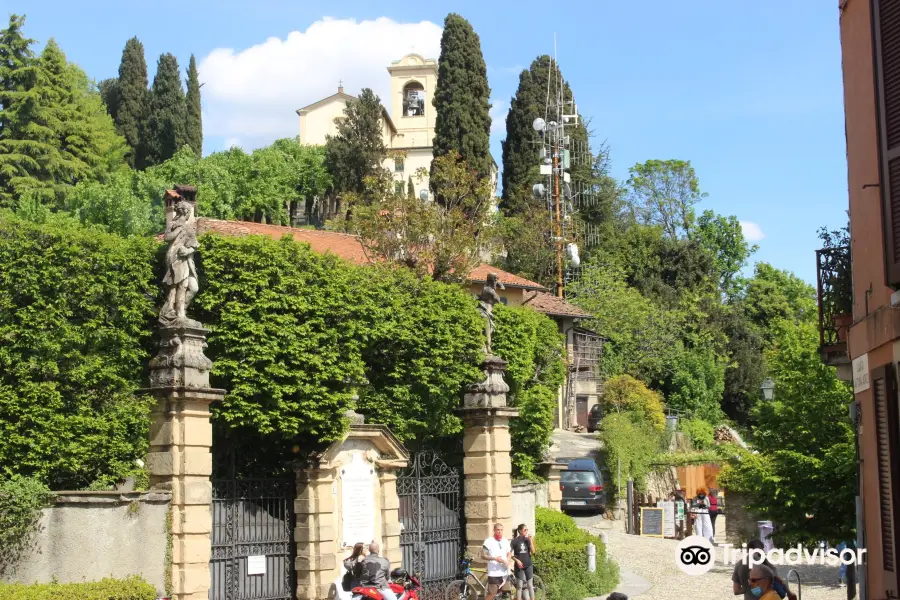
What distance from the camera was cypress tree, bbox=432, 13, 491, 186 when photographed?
185 ft

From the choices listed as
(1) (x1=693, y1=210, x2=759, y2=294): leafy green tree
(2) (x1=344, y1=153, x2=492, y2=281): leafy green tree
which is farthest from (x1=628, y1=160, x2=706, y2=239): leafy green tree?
(2) (x1=344, y1=153, x2=492, y2=281): leafy green tree

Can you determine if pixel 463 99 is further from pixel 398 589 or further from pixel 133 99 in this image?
pixel 398 589

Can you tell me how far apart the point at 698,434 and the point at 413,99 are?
140 ft

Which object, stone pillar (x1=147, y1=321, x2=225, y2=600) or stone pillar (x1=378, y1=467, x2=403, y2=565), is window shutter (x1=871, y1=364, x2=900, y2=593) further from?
stone pillar (x1=378, y1=467, x2=403, y2=565)

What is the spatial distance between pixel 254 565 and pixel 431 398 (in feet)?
16.9

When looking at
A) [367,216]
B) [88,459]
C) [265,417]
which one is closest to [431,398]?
[265,417]

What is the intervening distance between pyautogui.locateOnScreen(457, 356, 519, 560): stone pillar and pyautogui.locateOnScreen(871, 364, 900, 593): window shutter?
11.1 meters

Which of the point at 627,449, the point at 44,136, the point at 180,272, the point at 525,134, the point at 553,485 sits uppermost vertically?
the point at 525,134

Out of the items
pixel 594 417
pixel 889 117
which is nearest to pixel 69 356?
pixel 889 117

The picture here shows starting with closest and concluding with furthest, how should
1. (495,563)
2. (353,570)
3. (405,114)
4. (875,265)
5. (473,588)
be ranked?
(875,265) → (353,570) → (495,563) → (473,588) → (405,114)

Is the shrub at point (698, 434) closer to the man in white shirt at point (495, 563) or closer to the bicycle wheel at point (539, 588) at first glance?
the bicycle wheel at point (539, 588)

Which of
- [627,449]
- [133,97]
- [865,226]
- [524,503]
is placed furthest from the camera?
[133,97]

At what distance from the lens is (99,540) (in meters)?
14.8

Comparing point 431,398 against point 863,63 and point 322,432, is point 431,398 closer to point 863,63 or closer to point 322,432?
point 322,432
